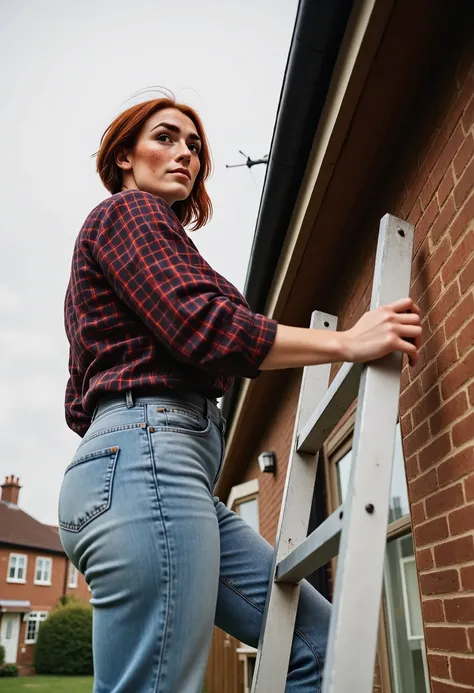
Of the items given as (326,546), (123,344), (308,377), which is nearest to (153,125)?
(123,344)

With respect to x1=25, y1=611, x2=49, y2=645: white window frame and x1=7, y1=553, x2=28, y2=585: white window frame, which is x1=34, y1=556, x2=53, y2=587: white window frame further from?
x1=25, y1=611, x2=49, y2=645: white window frame

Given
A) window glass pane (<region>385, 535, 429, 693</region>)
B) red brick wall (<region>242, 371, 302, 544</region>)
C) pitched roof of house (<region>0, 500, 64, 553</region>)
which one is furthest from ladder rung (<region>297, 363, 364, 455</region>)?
pitched roof of house (<region>0, 500, 64, 553</region>)

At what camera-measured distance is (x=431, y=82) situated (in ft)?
7.45

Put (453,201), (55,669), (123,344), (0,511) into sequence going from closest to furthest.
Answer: (123,344)
(453,201)
(55,669)
(0,511)

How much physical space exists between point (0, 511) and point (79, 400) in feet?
122

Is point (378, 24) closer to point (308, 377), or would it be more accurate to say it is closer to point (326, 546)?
point (308, 377)

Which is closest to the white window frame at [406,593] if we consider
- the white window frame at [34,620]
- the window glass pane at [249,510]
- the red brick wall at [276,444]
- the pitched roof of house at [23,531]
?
the red brick wall at [276,444]

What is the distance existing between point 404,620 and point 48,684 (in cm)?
2466

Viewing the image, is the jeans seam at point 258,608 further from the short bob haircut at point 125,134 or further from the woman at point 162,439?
the short bob haircut at point 125,134

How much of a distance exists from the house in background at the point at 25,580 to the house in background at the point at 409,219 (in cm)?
3257

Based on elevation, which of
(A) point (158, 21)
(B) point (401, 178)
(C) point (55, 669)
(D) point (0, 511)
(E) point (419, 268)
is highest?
(A) point (158, 21)

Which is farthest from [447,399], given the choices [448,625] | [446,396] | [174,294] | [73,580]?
[73,580]

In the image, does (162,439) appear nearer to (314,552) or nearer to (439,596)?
(314,552)

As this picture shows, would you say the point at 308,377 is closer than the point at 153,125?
No
